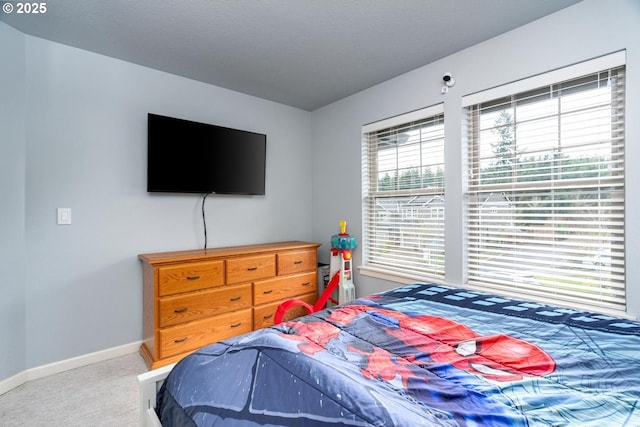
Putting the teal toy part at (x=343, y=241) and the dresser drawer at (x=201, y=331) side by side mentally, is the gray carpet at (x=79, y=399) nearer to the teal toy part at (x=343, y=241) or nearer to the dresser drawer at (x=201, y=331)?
the dresser drawer at (x=201, y=331)

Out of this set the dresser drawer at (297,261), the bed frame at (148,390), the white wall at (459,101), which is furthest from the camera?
the dresser drawer at (297,261)

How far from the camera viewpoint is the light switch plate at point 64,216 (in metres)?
2.26

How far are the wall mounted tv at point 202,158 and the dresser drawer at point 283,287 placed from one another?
1011mm

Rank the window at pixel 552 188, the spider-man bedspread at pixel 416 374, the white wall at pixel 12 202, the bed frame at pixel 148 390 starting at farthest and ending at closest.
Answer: the white wall at pixel 12 202
the window at pixel 552 188
the bed frame at pixel 148 390
the spider-man bedspread at pixel 416 374

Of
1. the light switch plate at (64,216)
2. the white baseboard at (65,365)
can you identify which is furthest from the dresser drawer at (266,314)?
the light switch plate at (64,216)

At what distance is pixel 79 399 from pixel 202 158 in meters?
2.03

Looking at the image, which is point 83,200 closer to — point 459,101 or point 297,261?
point 297,261

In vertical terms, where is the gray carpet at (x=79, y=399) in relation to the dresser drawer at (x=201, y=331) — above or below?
below

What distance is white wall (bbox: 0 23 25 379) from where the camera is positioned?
200 centimetres

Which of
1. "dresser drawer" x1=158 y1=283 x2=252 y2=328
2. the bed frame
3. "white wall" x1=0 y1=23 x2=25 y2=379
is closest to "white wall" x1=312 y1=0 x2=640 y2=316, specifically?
"dresser drawer" x1=158 y1=283 x2=252 y2=328

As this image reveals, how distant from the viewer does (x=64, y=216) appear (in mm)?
2277

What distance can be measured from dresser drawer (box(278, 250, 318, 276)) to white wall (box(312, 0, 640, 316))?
49cm

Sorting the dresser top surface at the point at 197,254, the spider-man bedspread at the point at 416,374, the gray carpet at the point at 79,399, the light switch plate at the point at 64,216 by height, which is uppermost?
the light switch plate at the point at 64,216

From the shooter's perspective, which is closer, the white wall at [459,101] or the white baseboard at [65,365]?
the white wall at [459,101]
